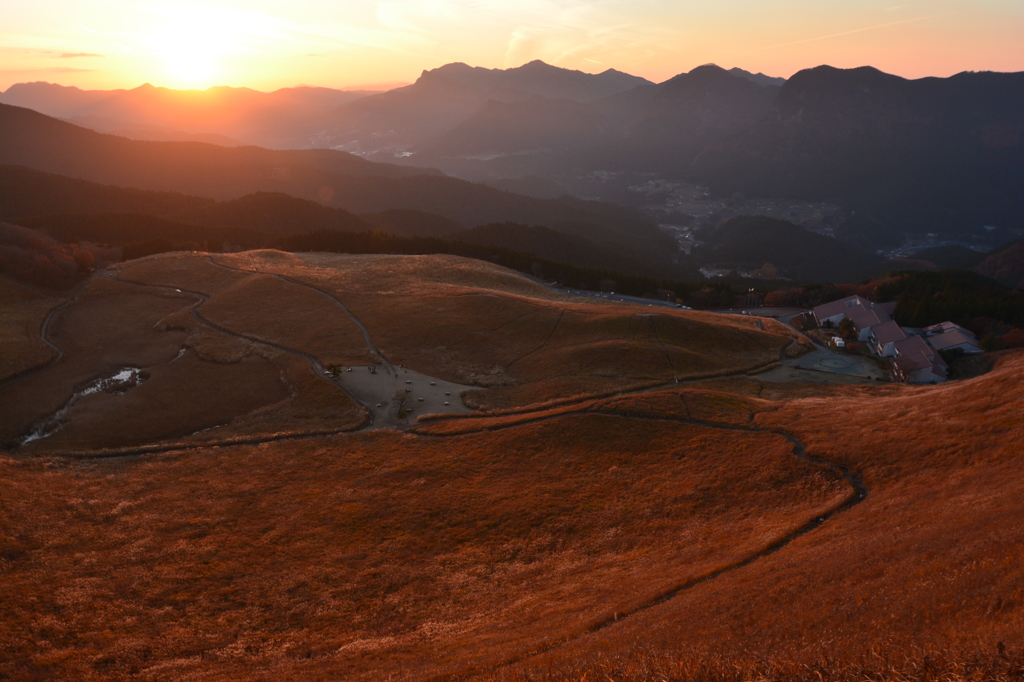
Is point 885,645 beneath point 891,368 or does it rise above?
above

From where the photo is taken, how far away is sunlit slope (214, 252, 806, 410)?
7262 cm

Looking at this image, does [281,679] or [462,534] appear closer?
[281,679]

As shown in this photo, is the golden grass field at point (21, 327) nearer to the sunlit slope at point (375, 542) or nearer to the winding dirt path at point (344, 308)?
the winding dirt path at point (344, 308)

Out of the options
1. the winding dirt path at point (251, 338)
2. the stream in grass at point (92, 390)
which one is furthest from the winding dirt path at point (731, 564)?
the stream in grass at point (92, 390)

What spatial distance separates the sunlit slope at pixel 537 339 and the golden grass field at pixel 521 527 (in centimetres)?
97

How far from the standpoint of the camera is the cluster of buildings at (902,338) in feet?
297

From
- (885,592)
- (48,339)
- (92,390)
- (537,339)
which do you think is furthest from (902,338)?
(48,339)

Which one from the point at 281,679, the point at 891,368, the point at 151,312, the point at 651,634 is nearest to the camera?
the point at 651,634

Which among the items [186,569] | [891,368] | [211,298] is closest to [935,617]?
[186,569]

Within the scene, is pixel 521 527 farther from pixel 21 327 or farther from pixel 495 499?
pixel 21 327

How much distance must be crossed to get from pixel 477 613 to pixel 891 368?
8833cm

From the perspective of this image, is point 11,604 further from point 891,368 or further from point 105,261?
point 105,261

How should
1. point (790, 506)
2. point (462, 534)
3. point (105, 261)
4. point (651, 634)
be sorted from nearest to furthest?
point (651, 634) < point (790, 506) < point (462, 534) < point (105, 261)

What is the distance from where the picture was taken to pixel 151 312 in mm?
100688
